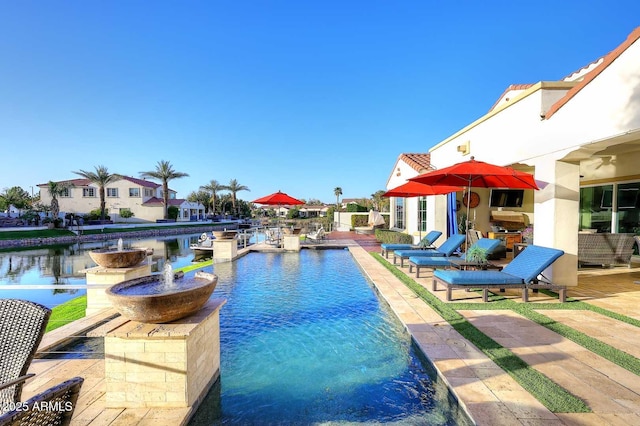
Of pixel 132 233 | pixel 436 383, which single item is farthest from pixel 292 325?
pixel 132 233

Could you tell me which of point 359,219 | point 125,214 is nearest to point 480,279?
point 359,219

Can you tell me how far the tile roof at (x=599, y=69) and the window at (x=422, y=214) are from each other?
7243 millimetres

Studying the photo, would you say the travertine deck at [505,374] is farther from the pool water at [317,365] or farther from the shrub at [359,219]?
the shrub at [359,219]

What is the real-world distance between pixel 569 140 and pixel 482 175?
170cm

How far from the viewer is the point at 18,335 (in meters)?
1.91

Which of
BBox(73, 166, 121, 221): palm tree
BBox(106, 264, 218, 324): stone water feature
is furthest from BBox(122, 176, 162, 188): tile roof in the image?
BBox(106, 264, 218, 324): stone water feature

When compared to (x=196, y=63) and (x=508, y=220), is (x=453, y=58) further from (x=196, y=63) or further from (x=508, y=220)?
(x=196, y=63)

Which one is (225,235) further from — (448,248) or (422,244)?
(448,248)

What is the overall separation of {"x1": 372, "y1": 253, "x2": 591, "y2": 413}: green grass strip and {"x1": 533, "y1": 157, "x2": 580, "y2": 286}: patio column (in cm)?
321

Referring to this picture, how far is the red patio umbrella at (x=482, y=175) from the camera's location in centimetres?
617

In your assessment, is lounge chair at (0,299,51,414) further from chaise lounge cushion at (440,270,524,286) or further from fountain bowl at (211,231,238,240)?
fountain bowl at (211,231,238,240)

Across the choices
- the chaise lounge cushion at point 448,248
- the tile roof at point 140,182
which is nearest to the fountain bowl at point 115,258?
the chaise lounge cushion at point 448,248

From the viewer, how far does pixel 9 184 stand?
191 feet

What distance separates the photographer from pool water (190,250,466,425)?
275 centimetres
